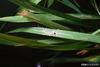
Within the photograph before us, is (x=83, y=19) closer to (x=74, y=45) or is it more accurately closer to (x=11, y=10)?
(x=74, y=45)

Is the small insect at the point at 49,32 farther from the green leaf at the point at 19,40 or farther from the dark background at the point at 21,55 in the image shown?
the dark background at the point at 21,55

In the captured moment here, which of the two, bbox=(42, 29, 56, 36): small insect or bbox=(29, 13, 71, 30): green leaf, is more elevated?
bbox=(29, 13, 71, 30): green leaf

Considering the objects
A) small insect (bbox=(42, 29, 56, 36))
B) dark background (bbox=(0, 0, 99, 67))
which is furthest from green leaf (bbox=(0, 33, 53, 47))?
dark background (bbox=(0, 0, 99, 67))

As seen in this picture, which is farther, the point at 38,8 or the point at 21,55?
the point at 21,55

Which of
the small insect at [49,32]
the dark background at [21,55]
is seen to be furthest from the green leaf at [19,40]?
the dark background at [21,55]

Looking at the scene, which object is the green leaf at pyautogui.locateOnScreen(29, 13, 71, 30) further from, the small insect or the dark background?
the dark background

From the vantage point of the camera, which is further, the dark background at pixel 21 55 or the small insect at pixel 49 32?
the dark background at pixel 21 55

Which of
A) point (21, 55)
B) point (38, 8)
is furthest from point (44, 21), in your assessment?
point (21, 55)

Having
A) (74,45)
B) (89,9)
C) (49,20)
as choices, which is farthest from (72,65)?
(89,9)

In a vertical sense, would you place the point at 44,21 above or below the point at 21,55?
above

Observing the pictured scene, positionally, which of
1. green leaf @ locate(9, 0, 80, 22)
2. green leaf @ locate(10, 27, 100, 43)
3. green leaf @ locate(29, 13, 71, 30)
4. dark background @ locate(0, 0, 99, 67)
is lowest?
dark background @ locate(0, 0, 99, 67)

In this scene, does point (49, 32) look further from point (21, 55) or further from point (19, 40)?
point (21, 55)
